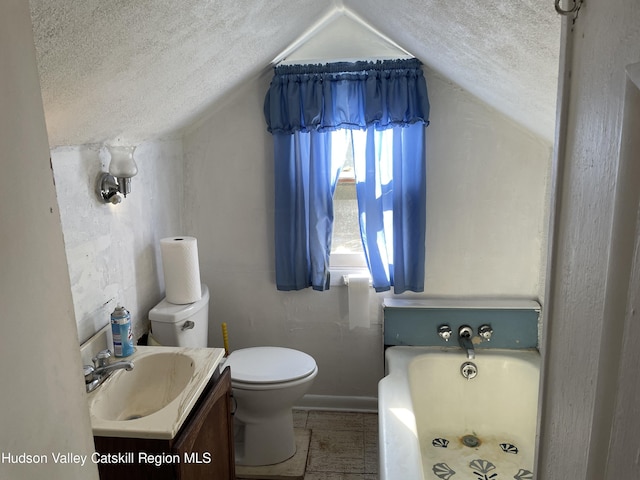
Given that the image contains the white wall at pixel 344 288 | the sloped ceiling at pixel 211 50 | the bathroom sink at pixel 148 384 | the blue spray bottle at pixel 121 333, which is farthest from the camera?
the white wall at pixel 344 288

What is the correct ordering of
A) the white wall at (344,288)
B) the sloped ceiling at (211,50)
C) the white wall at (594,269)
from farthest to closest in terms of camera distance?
1. the white wall at (344,288)
2. the sloped ceiling at (211,50)
3. the white wall at (594,269)

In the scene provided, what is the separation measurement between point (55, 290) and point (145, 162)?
5.81ft

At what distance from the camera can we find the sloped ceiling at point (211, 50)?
3.47 feet

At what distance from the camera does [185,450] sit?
4.58ft

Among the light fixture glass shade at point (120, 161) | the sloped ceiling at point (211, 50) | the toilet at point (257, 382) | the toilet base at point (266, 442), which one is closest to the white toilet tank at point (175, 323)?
the toilet at point (257, 382)

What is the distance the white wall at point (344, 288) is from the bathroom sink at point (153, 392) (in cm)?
92

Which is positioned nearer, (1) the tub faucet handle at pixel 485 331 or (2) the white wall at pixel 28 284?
(2) the white wall at pixel 28 284

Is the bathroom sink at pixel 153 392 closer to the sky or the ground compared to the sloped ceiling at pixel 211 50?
closer to the ground

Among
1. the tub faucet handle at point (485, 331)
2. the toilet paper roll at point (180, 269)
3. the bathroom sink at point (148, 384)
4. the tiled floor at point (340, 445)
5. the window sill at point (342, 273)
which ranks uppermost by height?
the toilet paper roll at point (180, 269)

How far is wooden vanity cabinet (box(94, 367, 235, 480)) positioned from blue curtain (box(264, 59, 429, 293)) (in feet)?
3.19

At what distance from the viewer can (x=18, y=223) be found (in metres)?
0.52

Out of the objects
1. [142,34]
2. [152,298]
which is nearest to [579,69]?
[142,34]

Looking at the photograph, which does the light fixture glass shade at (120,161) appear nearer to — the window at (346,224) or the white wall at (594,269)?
the window at (346,224)

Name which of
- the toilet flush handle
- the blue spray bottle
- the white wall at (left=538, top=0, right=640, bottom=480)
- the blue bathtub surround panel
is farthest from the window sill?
the white wall at (left=538, top=0, right=640, bottom=480)
